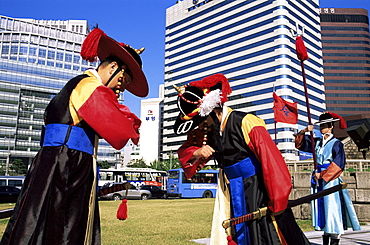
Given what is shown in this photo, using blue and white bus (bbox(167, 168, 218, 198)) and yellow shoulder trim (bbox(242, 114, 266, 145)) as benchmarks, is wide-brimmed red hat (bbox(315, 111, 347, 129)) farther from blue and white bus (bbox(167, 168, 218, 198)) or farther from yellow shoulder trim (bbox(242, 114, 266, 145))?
blue and white bus (bbox(167, 168, 218, 198))

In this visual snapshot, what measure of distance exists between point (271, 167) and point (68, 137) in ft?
5.66

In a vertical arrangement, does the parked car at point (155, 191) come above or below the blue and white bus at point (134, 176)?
below

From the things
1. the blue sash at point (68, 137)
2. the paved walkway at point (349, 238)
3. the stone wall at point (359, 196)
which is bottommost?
the paved walkway at point (349, 238)

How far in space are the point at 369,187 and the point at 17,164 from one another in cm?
6276

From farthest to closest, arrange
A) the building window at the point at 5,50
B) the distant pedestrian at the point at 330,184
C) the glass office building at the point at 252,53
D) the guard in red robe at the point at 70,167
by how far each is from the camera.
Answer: the building window at the point at 5,50, the glass office building at the point at 252,53, the distant pedestrian at the point at 330,184, the guard in red robe at the point at 70,167

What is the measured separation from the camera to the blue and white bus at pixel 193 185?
1105 inches

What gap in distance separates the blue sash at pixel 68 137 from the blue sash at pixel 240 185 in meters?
1.41

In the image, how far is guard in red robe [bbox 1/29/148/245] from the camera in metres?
2.16

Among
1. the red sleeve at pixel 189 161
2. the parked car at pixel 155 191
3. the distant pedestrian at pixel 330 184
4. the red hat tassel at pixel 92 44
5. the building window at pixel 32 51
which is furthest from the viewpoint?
the building window at pixel 32 51

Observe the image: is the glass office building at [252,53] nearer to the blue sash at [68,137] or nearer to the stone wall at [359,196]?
the stone wall at [359,196]

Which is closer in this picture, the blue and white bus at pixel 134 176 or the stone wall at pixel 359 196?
the stone wall at pixel 359 196

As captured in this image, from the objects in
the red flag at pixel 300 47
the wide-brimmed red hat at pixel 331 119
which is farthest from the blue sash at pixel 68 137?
the wide-brimmed red hat at pixel 331 119

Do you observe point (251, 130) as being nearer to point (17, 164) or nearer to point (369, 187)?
point (369, 187)

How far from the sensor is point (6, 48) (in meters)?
89.1
